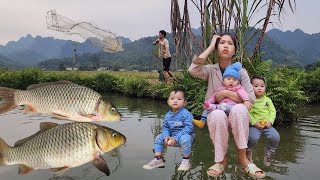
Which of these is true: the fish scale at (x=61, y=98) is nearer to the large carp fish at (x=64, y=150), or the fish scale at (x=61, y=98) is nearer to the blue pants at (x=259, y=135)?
the large carp fish at (x=64, y=150)

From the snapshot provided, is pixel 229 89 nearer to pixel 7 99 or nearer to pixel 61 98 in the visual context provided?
pixel 61 98

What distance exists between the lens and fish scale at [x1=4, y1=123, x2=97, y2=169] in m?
3.55

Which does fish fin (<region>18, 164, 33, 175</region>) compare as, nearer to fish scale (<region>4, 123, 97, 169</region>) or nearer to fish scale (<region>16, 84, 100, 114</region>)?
fish scale (<region>4, 123, 97, 169</region>)

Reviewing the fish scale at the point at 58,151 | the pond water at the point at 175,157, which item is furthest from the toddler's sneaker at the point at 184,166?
the fish scale at the point at 58,151

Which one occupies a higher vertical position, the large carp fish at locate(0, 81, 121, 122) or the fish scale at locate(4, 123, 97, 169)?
the large carp fish at locate(0, 81, 121, 122)

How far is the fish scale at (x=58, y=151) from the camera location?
3555mm

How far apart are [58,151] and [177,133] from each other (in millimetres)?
1580

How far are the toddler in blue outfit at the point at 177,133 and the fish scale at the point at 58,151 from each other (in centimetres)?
110

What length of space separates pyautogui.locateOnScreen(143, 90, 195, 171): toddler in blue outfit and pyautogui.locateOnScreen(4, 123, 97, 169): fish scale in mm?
1099

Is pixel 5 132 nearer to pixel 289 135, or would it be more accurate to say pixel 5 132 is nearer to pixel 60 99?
pixel 60 99

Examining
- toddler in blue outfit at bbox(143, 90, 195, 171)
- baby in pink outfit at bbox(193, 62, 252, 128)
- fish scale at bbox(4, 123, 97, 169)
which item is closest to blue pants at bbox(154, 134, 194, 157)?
toddler in blue outfit at bbox(143, 90, 195, 171)

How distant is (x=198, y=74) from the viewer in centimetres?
466

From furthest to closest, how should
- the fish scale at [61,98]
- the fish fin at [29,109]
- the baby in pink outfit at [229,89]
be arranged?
the baby in pink outfit at [229,89], the fish fin at [29,109], the fish scale at [61,98]

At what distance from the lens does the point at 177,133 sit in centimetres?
467
